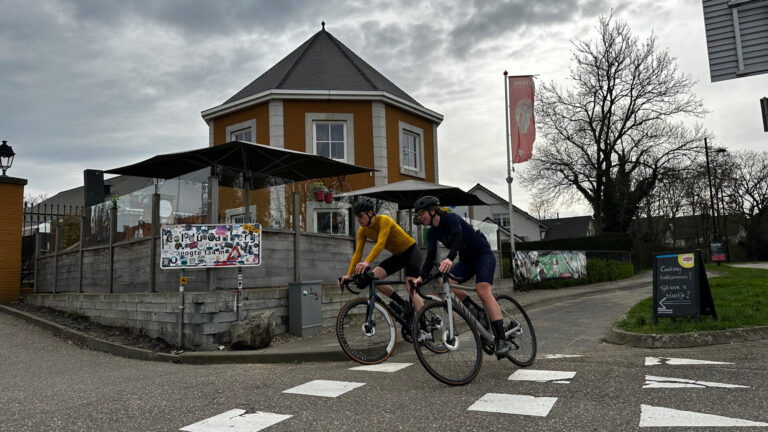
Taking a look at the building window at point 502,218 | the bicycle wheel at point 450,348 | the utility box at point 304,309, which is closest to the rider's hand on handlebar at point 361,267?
the bicycle wheel at point 450,348

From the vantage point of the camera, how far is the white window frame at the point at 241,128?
20922 millimetres

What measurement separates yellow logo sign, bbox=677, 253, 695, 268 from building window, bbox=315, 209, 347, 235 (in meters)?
6.21

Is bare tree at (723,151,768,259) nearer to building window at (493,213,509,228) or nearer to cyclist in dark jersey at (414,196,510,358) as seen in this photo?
building window at (493,213,509,228)

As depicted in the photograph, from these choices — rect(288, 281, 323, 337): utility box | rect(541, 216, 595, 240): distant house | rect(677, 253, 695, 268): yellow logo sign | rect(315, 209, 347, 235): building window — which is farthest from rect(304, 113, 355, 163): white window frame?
rect(541, 216, 595, 240): distant house

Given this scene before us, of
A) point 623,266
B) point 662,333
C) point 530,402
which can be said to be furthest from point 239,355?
point 623,266

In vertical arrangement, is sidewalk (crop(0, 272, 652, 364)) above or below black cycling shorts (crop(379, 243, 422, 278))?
below

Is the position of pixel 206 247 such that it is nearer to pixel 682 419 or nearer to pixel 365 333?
pixel 365 333

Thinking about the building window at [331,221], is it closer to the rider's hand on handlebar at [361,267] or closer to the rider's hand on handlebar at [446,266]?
the rider's hand on handlebar at [361,267]

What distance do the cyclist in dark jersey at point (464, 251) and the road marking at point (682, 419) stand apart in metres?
1.72

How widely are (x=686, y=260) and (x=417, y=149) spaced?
15094 millimetres

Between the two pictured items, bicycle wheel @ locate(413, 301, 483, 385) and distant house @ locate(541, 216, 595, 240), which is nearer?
bicycle wheel @ locate(413, 301, 483, 385)

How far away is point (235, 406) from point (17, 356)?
21.1ft

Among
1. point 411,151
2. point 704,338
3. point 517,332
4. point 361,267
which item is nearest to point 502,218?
point 411,151

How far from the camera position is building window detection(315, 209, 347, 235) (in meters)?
11.2
